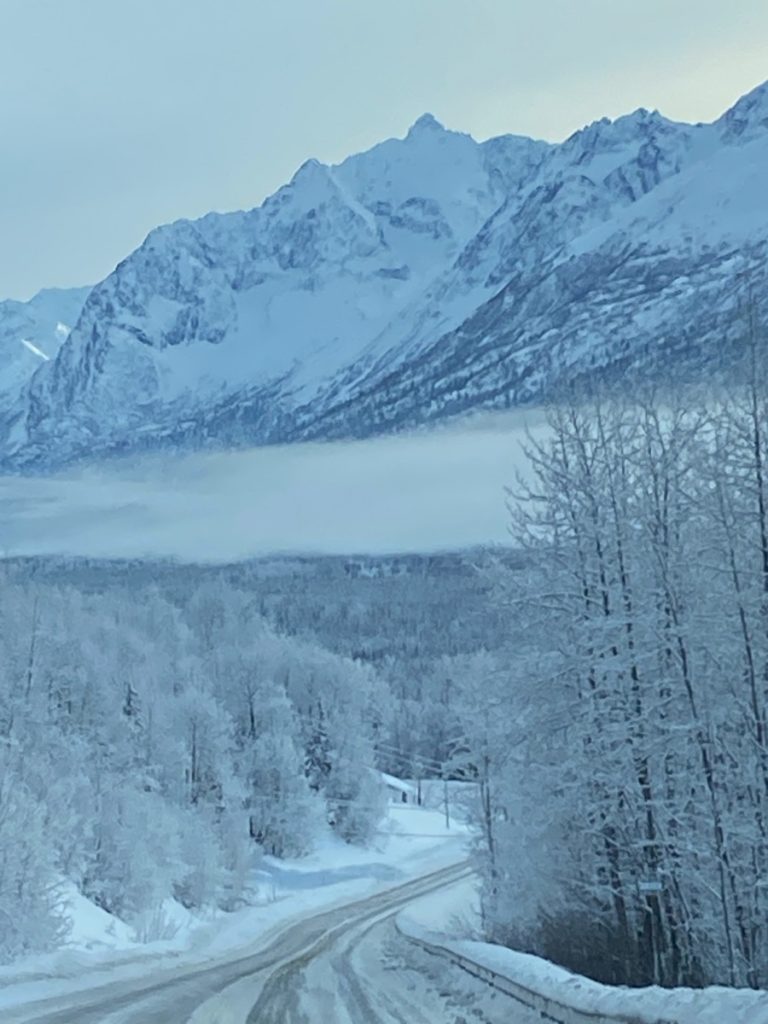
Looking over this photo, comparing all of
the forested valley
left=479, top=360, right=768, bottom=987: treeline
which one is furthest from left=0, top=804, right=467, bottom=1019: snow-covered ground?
left=479, top=360, right=768, bottom=987: treeline

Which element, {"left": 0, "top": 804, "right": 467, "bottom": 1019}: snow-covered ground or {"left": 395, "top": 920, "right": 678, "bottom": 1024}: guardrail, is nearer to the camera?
{"left": 395, "top": 920, "right": 678, "bottom": 1024}: guardrail

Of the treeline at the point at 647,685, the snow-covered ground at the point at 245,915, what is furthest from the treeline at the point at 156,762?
the treeline at the point at 647,685

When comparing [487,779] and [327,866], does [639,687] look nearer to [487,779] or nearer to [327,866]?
[487,779]

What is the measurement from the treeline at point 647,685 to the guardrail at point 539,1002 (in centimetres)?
240

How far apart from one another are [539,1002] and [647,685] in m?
8.45

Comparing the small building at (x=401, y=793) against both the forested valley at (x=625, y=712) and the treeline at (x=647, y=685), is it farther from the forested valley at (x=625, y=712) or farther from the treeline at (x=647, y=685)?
the treeline at (x=647, y=685)

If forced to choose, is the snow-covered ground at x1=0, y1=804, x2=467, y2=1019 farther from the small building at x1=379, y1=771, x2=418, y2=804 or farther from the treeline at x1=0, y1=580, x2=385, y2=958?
the small building at x1=379, y1=771, x2=418, y2=804

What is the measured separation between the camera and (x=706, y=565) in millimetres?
23516

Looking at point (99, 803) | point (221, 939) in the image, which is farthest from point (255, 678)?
point (221, 939)

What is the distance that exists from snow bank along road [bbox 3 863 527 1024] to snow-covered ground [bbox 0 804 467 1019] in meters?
0.97

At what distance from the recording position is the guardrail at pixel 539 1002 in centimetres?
1461

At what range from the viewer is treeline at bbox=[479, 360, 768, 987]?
76.5 ft

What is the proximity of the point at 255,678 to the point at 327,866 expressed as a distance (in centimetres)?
1739

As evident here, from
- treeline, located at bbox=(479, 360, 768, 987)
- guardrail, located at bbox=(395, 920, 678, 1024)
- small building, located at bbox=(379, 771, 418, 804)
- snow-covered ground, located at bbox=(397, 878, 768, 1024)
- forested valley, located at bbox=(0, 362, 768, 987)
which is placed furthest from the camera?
small building, located at bbox=(379, 771, 418, 804)
